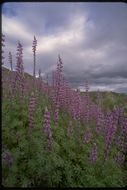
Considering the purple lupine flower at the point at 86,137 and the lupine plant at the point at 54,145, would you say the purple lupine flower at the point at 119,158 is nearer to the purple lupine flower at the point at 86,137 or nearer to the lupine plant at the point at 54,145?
the lupine plant at the point at 54,145

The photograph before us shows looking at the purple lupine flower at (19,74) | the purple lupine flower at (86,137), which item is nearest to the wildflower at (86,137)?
the purple lupine flower at (86,137)

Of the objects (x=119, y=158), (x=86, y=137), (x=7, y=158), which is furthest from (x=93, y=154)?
(x=7, y=158)

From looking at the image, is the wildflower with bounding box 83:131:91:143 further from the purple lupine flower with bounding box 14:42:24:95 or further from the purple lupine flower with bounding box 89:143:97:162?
the purple lupine flower with bounding box 14:42:24:95

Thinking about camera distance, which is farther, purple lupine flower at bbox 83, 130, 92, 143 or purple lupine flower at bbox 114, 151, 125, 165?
purple lupine flower at bbox 114, 151, 125, 165

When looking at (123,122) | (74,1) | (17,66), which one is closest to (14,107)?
(17,66)

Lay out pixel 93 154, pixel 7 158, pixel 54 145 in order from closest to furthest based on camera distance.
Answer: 1. pixel 7 158
2. pixel 54 145
3. pixel 93 154

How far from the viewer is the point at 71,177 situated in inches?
236

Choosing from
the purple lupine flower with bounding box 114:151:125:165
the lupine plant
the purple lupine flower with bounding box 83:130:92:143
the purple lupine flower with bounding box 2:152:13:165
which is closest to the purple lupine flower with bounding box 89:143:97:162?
the lupine plant

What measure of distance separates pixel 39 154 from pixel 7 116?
1.25 m

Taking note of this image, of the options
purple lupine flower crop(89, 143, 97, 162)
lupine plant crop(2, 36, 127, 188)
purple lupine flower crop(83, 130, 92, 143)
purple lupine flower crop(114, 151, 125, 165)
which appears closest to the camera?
lupine plant crop(2, 36, 127, 188)

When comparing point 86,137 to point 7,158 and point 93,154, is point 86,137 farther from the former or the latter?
point 7,158

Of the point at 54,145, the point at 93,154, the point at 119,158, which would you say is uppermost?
the point at 54,145

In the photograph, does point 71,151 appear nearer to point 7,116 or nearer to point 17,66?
point 7,116

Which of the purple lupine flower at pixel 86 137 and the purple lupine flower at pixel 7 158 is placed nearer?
the purple lupine flower at pixel 7 158
